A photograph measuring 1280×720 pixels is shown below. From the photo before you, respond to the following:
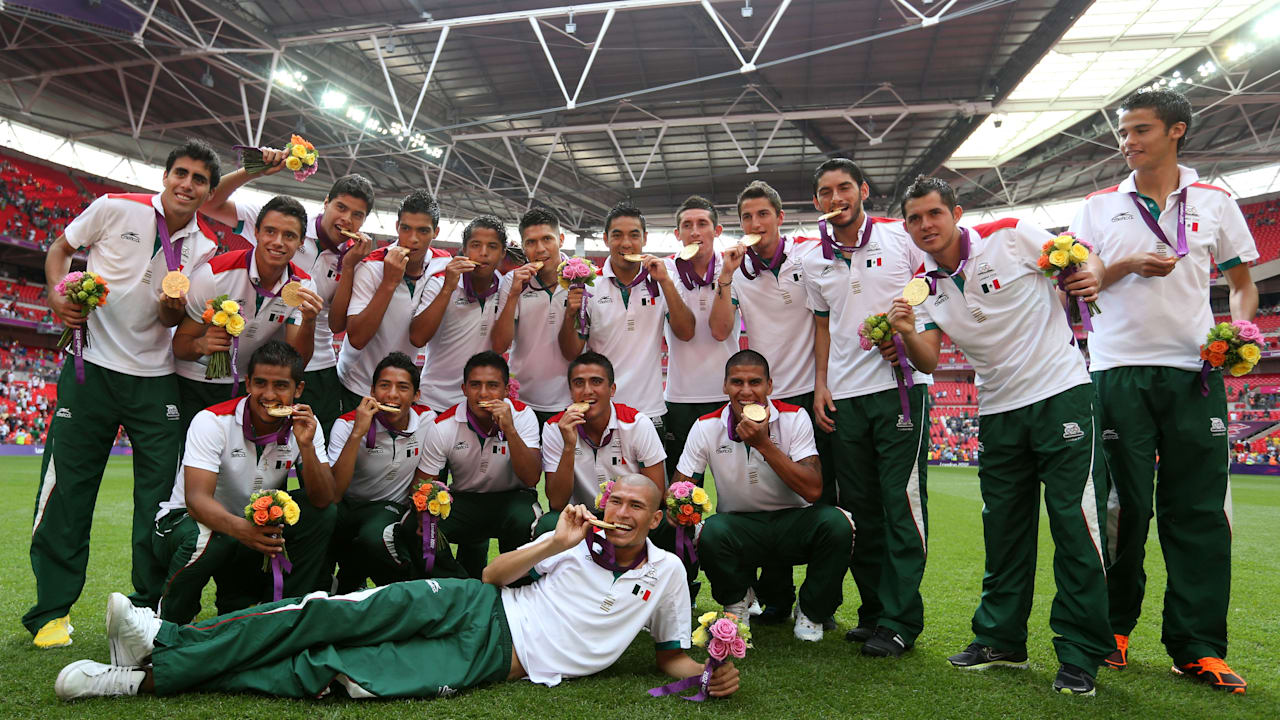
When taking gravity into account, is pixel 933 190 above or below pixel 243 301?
above

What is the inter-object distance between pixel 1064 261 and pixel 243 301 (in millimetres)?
5236

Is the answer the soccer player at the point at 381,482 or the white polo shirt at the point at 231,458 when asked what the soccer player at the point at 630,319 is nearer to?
the soccer player at the point at 381,482

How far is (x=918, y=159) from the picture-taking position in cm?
2453

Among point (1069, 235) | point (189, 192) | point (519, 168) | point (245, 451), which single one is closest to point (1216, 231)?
point (1069, 235)

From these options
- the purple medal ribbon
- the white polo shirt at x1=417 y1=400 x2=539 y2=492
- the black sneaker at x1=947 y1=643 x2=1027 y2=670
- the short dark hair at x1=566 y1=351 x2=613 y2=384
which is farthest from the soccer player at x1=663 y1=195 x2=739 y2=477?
the purple medal ribbon

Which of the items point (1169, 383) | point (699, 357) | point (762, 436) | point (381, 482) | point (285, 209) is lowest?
point (381, 482)

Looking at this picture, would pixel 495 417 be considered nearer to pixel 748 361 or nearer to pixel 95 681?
pixel 748 361

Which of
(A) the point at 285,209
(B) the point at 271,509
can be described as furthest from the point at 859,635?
(A) the point at 285,209

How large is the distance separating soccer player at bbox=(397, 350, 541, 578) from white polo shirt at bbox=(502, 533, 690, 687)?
1.25 meters

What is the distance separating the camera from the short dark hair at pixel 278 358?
465 cm

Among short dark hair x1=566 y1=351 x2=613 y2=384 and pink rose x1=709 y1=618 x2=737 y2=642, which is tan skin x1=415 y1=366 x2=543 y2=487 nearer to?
short dark hair x1=566 y1=351 x2=613 y2=384

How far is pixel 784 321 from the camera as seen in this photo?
231 inches

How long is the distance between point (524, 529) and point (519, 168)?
790 inches

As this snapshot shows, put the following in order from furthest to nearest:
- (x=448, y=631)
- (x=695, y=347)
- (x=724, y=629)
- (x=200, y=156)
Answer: (x=695, y=347) → (x=200, y=156) → (x=448, y=631) → (x=724, y=629)
